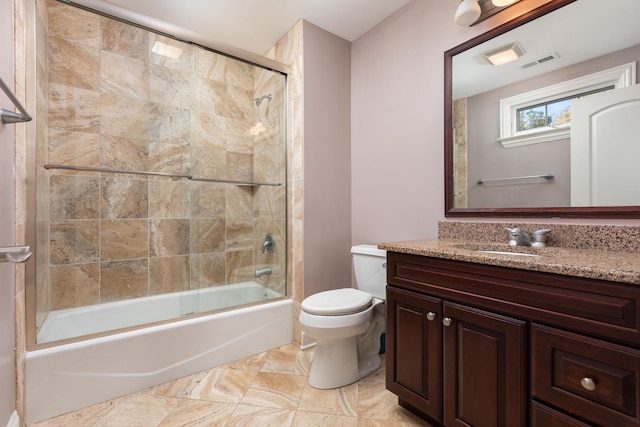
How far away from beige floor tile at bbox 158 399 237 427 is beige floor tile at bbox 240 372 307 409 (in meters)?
0.11

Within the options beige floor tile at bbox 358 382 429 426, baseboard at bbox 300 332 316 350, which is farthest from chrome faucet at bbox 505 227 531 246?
baseboard at bbox 300 332 316 350

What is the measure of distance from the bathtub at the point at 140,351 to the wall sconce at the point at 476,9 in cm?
212

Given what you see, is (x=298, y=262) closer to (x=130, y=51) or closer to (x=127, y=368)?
(x=127, y=368)

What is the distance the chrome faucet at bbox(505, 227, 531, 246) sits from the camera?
135 cm

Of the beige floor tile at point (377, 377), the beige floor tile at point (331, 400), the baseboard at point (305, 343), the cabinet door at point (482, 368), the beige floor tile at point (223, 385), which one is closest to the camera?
the cabinet door at point (482, 368)

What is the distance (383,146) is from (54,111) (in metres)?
2.23

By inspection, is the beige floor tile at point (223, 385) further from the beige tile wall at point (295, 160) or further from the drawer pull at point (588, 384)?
the drawer pull at point (588, 384)

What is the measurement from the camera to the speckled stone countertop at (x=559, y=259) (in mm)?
790

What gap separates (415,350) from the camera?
1.29 metres

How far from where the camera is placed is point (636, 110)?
3.76 ft

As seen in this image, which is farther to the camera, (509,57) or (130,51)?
(130,51)

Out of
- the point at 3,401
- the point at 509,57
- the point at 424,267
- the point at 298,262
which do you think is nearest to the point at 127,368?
the point at 3,401

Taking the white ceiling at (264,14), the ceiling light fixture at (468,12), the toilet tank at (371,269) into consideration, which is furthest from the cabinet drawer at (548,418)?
the white ceiling at (264,14)

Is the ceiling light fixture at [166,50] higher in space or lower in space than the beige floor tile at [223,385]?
higher
